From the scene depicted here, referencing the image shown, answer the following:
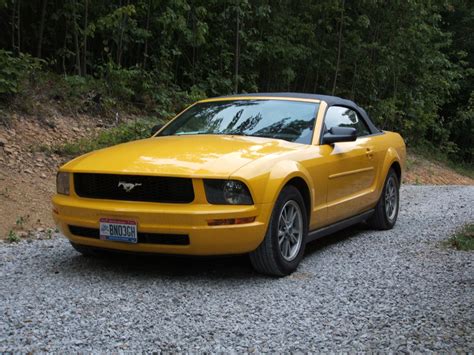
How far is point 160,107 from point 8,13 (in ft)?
11.5

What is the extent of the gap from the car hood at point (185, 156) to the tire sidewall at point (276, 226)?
1.18 feet

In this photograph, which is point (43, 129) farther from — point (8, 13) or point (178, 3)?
point (178, 3)

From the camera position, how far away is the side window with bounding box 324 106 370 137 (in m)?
6.10

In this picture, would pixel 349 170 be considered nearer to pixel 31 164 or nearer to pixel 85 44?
pixel 31 164

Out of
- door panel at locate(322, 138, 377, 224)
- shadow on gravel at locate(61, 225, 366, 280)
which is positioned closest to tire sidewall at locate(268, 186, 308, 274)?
shadow on gravel at locate(61, 225, 366, 280)

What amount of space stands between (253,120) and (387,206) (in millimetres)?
2464

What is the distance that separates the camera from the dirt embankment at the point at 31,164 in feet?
23.3

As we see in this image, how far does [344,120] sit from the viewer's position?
258 inches

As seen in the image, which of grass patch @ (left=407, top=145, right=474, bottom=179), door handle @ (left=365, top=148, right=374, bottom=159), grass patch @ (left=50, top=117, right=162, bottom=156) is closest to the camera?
door handle @ (left=365, top=148, right=374, bottom=159)

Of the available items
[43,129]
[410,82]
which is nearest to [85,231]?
[43,129]

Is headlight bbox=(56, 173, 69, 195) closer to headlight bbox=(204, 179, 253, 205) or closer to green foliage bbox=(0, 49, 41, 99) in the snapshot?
headlight bbox=(204, 179, 253, 205)

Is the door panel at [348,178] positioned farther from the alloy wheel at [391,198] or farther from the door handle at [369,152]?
the alloy wheel at [391,198]

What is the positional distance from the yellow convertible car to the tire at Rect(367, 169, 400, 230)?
1.14 m

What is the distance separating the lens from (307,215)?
5.28 m
